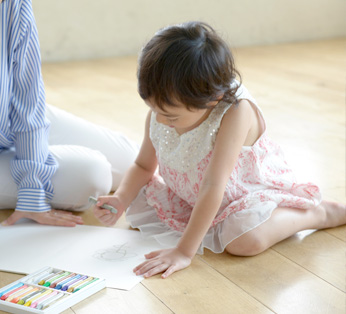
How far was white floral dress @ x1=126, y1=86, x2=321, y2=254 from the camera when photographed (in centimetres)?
127

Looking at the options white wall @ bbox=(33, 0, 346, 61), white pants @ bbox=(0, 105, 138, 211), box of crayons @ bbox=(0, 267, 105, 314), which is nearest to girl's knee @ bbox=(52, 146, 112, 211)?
white pants @ bbox=(0, 105, 138, 211)

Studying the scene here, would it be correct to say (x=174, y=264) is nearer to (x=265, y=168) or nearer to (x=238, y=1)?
(x=265, y=168)

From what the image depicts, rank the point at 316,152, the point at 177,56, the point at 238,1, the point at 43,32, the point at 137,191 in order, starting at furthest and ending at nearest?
the point at 238,1
the point at 43,32
the point at 316,152
the point at 137,191
the point at 177,56

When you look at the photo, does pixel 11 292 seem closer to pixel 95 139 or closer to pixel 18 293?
pixel 18 293

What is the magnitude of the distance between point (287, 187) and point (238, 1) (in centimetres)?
310

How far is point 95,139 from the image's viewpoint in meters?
1.71

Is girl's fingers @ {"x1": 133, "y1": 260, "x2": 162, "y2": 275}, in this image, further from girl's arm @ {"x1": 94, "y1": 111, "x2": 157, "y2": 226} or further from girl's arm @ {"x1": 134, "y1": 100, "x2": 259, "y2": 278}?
girl's arm @ {"x1": 94, "y1": 111, "x2": 157, "y2": 226}

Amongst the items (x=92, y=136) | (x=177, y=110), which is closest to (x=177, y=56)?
(x=177, y=110)

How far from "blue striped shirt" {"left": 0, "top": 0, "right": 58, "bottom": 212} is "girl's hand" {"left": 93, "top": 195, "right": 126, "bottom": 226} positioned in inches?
6.1

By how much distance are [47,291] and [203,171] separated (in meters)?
0.41

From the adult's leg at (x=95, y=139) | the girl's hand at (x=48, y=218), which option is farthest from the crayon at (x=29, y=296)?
the adult's leg at (x=95, y=139)

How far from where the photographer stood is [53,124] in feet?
5.67

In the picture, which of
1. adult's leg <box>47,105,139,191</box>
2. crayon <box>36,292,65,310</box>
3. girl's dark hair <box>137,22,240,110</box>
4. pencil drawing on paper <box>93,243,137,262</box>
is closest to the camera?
crayon <box>36,292,65,310</box>

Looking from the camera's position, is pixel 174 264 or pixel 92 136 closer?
pixel 174 264
